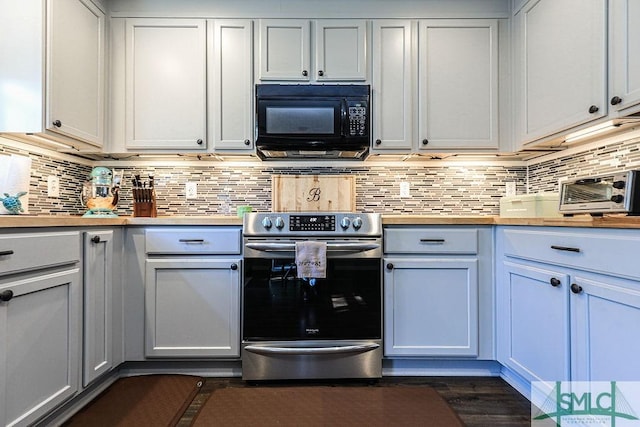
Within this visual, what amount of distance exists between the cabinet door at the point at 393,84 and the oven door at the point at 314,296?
29.5 inches

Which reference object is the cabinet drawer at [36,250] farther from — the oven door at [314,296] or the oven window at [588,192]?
the oven window at [588,192]

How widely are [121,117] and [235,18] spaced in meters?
0.93

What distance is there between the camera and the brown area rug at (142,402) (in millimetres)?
1469

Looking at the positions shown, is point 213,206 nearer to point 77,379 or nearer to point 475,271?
point 77,379

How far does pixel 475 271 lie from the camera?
186 cm

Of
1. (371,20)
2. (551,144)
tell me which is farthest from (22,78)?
(551,144)

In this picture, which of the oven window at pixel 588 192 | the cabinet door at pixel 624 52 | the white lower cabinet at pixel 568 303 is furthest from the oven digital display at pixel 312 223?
the cabinet door at pixel 624 52

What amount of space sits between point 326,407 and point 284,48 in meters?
2.01

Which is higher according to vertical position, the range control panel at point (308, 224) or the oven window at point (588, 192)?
the oven window at point (588, 192)

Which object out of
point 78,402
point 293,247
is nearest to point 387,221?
point 293,247

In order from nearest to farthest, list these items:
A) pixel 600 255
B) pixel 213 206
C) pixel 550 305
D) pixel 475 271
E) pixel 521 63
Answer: pixel 600 255 < pixel 550 305 < pixel 475 271 < pixel 521 63 < pixel 213 206

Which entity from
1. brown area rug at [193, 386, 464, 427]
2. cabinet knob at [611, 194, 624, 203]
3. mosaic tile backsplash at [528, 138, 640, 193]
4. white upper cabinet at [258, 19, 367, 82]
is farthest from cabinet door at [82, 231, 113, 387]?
mosaic tile backsplash at [528, 138, 640, 193]

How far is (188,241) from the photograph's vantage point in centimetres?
182

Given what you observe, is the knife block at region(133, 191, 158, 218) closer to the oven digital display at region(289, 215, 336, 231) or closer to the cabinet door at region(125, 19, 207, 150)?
the cabinet door at region(125, 19, 207, 150)
